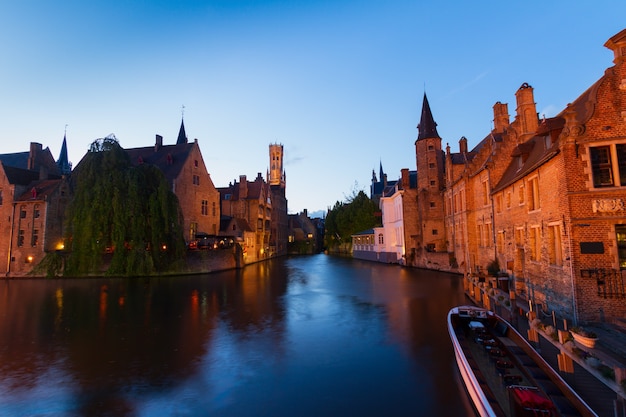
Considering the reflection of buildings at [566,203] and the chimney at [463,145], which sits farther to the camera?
the chimney at [463,145]

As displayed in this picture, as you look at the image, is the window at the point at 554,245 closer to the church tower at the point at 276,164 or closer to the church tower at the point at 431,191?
the church tower at the point at 431,191

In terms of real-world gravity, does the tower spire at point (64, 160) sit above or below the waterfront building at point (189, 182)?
above

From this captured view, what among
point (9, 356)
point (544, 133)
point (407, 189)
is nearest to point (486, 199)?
point (544, 133)

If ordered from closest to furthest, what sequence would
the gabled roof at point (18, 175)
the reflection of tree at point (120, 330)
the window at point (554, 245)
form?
the reflection of tree at point (120, 330) → the window at point (554, 245) → the gabled roof at point (18, 175)

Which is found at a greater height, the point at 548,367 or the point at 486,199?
the point at 486,199

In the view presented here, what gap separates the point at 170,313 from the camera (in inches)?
711

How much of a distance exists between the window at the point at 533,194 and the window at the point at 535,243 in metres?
1.11

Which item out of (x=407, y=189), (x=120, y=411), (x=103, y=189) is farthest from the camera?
(x=407, y=189)

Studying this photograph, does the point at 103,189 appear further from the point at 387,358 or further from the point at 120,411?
the point at 387,358

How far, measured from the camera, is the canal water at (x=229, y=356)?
323 inches

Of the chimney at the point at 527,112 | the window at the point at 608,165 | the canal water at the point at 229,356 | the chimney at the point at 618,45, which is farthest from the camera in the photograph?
the chimney at the point at 527,112

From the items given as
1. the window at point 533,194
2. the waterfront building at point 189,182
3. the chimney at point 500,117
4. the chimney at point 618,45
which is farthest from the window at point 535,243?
the waterfront building at point 189,182

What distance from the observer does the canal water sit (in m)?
8.21

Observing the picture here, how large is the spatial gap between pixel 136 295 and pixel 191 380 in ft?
54.6
